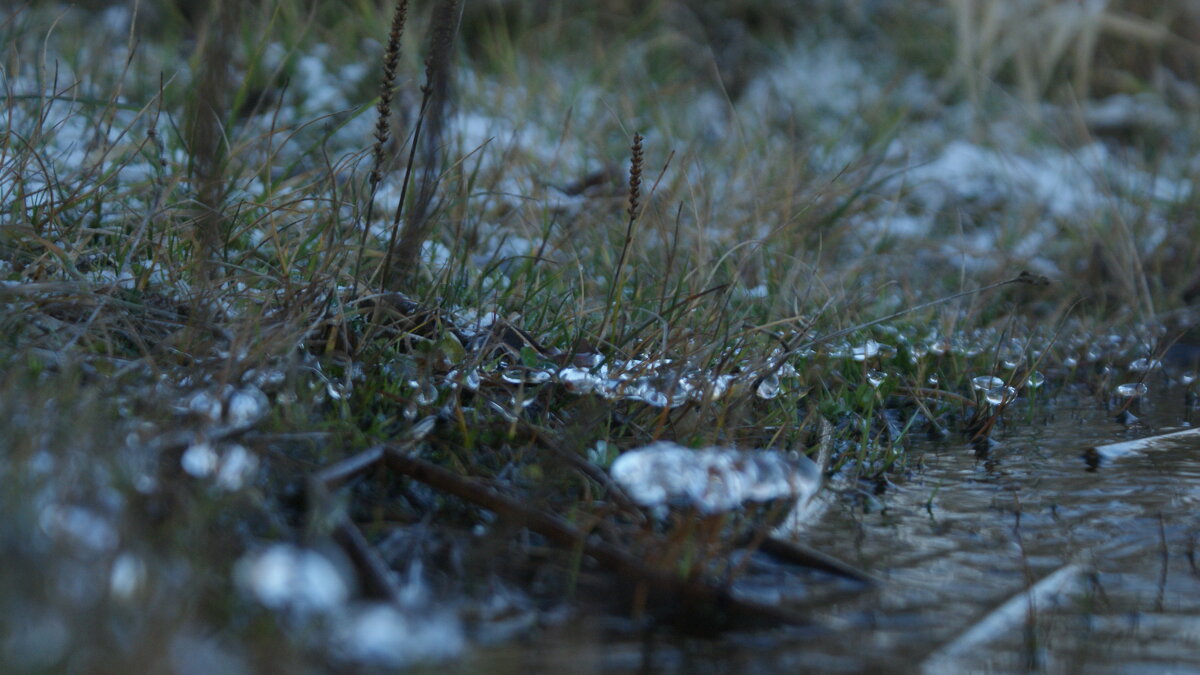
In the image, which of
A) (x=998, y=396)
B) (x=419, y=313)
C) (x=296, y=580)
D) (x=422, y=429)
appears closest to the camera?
(x=296, y=580)

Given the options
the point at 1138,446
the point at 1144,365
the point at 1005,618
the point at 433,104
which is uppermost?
the point at 433,104

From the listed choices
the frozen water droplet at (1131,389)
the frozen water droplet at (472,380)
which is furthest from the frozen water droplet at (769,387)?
the frozen water droplet at (1131,389)

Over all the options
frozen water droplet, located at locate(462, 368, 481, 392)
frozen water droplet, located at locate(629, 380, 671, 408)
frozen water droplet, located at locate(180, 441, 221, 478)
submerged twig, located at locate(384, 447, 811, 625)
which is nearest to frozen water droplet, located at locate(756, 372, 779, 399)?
frozen water droplet, located at locate(629, 380, 671, 408)

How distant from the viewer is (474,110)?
3955mm

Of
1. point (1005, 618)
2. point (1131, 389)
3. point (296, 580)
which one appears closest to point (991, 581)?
point (1005, 618)

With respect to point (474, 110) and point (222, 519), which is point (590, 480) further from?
point (474, 110)

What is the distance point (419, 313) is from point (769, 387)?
2.27ft

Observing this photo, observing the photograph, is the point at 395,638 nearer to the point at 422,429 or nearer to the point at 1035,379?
the point at 422,429

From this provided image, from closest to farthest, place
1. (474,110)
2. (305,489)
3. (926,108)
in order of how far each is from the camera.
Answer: (305,489), (474,110), (926,108)

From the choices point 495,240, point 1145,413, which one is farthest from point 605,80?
point 1145,413

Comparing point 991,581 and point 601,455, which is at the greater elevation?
point 601,455

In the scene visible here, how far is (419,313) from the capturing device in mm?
1938

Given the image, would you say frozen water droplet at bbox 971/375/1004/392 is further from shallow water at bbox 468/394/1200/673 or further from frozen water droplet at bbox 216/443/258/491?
frozen water droplet at bbox 216/443/258/491

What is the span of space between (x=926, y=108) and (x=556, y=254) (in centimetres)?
320
